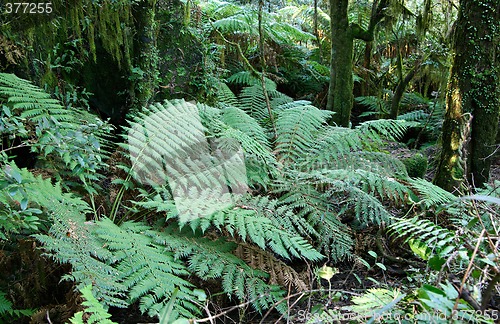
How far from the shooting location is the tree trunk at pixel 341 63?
454 centimetres

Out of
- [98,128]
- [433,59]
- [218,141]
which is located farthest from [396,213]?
[433,59]

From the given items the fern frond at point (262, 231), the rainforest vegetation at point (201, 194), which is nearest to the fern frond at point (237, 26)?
the rainforest vegetation at point (201, 194)

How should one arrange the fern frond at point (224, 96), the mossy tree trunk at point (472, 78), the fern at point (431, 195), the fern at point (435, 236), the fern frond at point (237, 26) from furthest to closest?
the fern frond at point (237, 26) < the fern frond at point (224, 96) < the mossy tree trunk at point (472, 78) < the fern at point (431, 195) < the fern at point (435, 236)

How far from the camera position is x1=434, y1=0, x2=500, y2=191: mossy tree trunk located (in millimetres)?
2928

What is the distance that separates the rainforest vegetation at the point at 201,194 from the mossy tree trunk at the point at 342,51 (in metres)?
1.14

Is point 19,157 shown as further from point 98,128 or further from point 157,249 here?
point 157,249

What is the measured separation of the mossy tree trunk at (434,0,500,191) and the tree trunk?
1.69 m

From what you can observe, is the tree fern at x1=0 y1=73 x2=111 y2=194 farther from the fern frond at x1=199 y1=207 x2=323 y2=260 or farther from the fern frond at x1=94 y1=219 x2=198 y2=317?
the fern frond at x1=199 y1=207 x2=323 y2=260

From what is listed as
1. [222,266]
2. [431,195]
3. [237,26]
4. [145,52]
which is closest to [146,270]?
[222,266]

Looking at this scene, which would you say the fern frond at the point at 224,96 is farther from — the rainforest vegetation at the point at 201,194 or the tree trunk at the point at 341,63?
the tree trunk at the point at 341,63

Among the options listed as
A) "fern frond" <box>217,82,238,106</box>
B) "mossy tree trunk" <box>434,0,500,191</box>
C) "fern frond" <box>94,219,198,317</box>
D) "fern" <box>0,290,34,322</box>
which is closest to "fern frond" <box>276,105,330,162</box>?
"fern frond" <box>217,82,238,106</box>

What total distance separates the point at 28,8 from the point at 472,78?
126 inches

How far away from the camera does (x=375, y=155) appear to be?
118 inches

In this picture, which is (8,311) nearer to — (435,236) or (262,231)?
(262,231)
